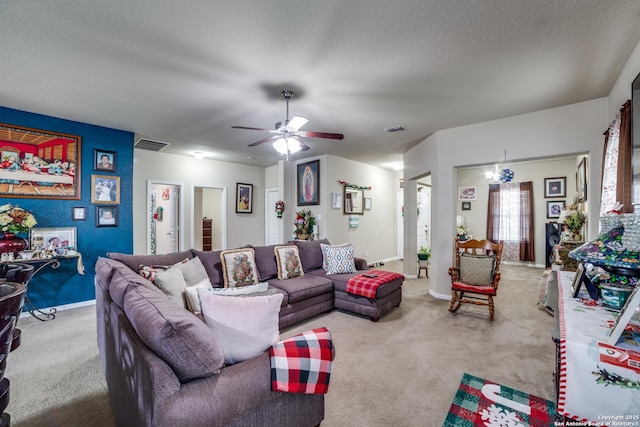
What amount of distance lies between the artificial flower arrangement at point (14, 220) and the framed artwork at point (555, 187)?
9.74m

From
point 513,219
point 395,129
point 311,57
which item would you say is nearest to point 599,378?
point 311,57

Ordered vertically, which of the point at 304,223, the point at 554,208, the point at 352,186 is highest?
the point at 352,186

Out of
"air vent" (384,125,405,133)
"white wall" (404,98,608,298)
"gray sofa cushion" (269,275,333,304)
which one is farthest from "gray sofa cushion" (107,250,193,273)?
"white wall" (404,98,608,298)

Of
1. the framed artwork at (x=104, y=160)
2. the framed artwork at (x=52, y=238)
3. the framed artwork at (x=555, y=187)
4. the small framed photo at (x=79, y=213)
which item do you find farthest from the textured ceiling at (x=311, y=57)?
the framed artwork at (x=555, y=187)

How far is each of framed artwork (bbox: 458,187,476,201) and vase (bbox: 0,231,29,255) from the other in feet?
29.5

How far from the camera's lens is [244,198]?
276 inches

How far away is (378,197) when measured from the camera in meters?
7.42

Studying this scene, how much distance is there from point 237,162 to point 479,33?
18.7 ft

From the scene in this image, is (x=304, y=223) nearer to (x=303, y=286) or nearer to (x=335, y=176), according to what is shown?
(x=335, y=176)

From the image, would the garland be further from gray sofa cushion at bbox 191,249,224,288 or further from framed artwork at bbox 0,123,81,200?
framed artwork at bbox 0,123,81,200

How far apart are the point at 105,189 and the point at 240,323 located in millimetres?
4148

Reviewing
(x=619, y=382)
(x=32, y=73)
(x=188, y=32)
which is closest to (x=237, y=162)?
(x=32, y=73)

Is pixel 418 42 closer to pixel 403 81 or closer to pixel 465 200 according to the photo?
pixel 403 81

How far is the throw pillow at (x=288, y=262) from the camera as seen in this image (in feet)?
12.2
